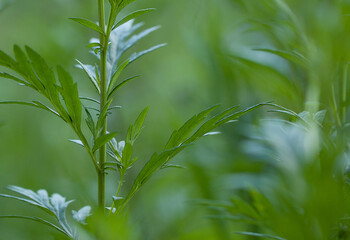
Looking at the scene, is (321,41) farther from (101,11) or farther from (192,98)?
(192,98)

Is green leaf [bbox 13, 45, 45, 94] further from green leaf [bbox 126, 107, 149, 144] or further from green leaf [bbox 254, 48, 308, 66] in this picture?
green leaf [bbox 254, 48, 308, 66]

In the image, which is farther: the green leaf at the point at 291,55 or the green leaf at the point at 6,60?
the green leaf at the point at 291,55

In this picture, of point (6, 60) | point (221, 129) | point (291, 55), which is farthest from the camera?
point (221, 129)

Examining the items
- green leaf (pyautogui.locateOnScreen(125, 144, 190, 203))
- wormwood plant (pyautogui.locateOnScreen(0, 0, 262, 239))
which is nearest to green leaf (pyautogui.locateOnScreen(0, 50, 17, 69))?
wormwood plant (pyautogui.locateOnScreen(0, 0, 262, 239))

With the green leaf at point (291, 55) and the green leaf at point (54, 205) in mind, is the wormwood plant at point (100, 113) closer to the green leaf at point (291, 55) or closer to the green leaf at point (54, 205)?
the green leaf at point (54, 205)

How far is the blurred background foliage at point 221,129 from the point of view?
1.02 ft

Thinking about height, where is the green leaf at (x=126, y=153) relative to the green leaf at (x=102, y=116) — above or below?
below

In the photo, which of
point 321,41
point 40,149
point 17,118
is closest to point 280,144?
point 321,41

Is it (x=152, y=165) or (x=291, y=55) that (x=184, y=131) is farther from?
(x=291, y=55)

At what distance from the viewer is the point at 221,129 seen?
2.51ft

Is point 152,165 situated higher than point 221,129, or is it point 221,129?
point 221,129

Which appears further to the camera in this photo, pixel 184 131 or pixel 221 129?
pixel 221 129

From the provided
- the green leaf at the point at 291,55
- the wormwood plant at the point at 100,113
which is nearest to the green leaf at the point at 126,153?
the wormwood plant at the point at 100,113

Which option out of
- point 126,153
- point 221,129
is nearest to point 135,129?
point 126,153
